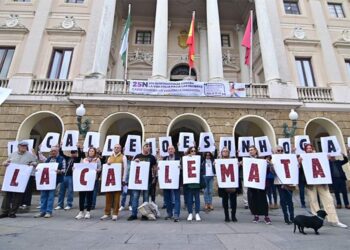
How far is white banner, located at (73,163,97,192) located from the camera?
6660 mm

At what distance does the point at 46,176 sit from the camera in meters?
7.18

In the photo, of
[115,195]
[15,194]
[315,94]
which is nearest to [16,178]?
[15,194]

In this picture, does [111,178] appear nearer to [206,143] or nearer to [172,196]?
[172,196]

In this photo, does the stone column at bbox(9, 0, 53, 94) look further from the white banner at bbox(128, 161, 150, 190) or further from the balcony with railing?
the balcony with railing

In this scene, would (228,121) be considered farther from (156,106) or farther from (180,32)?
(180,32)

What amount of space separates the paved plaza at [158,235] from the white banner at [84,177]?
0.89 meters

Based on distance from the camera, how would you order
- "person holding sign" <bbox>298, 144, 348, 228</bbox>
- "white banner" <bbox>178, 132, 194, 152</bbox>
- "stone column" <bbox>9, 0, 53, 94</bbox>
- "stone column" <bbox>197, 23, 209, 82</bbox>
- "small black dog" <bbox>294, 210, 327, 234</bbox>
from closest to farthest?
"small black dog" <bbox>294, 210, 327, 234</bbox> → "person holding sign" <bbox>298, 144, 348, 228</bbox> → "white banner" <bbox>178, 132, 194, 152</bbox> → "stone column" <bbox>9, 0, 53, 94</bbox> → "stone column" <bbox>197, 23, 209, 82</bbox>

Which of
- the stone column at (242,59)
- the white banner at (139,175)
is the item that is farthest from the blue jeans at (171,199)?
the stone column at (242,59)

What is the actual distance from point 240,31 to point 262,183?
1842 cm

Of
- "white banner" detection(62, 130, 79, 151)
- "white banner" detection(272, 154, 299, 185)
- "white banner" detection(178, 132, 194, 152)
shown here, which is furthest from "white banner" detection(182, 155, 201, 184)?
"white banner" detection(62, 130, 79, 151)

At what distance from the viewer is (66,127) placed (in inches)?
545

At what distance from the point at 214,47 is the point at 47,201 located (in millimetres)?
13270

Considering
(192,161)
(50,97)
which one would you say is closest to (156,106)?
(50,97)

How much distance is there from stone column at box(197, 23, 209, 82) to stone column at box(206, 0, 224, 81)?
136 inches
